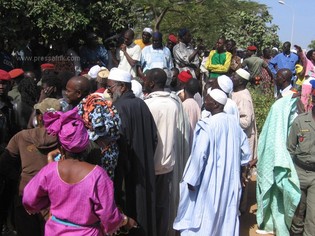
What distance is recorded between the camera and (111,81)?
4.79m

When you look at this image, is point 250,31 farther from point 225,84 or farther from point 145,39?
point 225,84

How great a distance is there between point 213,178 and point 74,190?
194cm

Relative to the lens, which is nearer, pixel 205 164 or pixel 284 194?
pixel 205 164

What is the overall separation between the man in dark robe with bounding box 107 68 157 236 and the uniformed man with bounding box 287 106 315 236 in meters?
1.73

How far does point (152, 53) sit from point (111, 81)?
13.6 feet

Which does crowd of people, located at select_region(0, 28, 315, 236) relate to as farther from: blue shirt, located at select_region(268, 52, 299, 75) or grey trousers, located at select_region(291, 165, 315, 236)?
blue shirt, located at select_region(268, 52, 299, 75)

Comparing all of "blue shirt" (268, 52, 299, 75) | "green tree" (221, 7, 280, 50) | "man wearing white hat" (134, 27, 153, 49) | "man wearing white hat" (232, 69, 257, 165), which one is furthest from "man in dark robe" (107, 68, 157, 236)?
"green tree" (221, 7, 280, 50)

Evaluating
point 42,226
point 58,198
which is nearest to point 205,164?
point 42,226

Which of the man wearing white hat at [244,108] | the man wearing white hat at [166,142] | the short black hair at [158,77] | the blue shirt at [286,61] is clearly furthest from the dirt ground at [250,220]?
the blue shirt at [286,61]

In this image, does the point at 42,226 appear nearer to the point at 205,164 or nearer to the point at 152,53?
the point at 205,164

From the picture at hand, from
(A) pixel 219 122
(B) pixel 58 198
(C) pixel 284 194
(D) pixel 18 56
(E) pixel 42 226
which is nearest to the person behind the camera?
(B) pixel 58 198

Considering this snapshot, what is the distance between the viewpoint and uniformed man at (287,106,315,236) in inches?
208

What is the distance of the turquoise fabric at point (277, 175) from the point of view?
5547 mm

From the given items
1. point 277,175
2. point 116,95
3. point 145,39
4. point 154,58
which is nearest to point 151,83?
point 116,95
